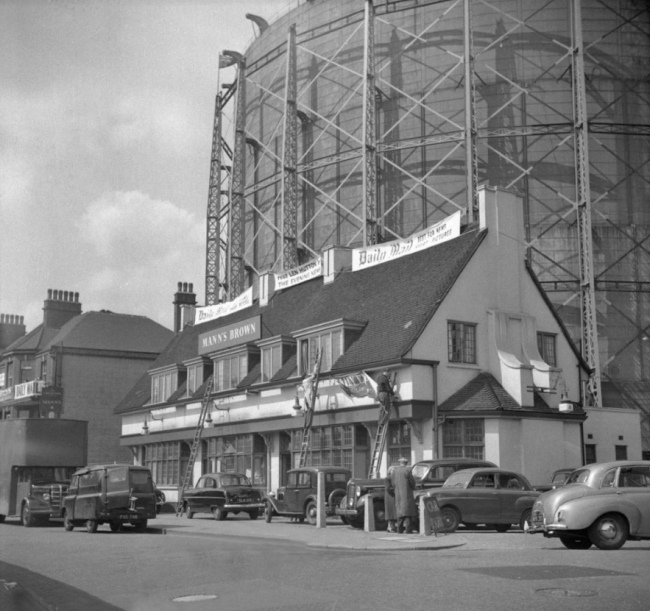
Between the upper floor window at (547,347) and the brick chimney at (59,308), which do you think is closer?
the upper floor window at (547,347)

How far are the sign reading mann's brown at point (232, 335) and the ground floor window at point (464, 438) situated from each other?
10785 millimetres

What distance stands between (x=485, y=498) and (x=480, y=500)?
0.14 metres

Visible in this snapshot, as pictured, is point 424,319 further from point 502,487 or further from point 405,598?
point 405,598

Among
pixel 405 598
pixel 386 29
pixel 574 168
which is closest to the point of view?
pixel 405 598

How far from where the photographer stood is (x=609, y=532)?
1645 centimetres

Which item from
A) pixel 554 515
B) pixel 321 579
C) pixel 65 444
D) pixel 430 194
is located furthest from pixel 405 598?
pixel 430 194

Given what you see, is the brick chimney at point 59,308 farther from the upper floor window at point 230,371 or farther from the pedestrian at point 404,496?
the pedestrian at point 404,496

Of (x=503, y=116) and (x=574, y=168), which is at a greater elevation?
(x=503, y=116)

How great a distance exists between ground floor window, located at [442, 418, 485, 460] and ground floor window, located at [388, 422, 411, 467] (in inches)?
48.8

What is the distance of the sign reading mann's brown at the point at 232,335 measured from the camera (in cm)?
3738

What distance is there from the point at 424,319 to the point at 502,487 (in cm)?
813

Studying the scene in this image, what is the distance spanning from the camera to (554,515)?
55.0 feet

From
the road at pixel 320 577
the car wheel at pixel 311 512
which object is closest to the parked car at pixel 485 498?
the road at pixel 320 577

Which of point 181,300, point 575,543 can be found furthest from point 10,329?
point 575,543
